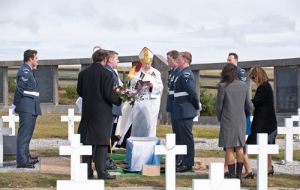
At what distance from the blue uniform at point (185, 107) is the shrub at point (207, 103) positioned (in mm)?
11380

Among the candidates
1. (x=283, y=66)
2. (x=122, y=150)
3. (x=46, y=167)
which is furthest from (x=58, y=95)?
(x=46, y=167)

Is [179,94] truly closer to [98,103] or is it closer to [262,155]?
[98,103]

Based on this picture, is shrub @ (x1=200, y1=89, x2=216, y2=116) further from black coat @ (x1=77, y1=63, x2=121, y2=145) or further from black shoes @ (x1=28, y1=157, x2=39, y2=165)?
black coat @ (x1=77, y1=63, x2=121, y2=145)

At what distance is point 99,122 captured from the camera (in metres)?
10.9

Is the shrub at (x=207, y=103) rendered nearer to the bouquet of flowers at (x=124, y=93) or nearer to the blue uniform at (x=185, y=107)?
the blue uniform at (x=185, y=107)

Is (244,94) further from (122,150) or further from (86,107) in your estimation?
(122,150)

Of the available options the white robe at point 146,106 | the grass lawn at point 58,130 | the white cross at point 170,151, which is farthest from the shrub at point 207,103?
the white cross at point 170,151

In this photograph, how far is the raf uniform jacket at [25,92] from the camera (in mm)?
12344

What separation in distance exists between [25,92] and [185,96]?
2.37 m

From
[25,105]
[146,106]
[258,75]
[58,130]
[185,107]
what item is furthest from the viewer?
[58,130]

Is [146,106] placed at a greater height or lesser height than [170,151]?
greater

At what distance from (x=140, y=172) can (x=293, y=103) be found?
928 cm

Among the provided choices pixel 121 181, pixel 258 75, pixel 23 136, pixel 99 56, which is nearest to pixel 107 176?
pixel 121 181

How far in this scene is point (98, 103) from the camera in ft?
35.6
